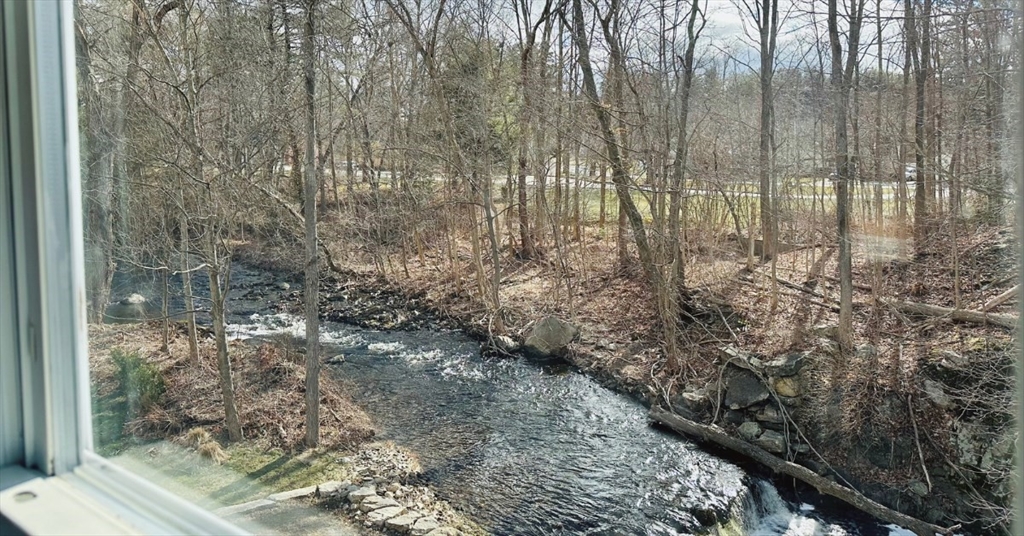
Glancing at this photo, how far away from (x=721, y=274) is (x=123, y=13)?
2.92m

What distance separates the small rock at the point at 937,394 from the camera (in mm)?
1880

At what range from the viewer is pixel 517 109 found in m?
4.52

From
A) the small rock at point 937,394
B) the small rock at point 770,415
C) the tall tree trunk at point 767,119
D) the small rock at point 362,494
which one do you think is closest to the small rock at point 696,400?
the small rock at point 770,415

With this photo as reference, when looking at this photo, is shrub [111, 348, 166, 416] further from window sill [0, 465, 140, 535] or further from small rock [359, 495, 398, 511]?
small rock [359, 495, 398, 511]

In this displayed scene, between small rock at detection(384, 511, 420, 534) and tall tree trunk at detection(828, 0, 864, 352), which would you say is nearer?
tall tree trunk at detection(828, 0, 864, 352)

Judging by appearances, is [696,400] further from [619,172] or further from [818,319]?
[619,172]

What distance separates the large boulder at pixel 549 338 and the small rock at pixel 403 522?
1899 mm

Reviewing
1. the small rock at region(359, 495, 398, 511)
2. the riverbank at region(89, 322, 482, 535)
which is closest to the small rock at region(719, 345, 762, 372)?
the riverbank at region(89, 322, 482, 535)

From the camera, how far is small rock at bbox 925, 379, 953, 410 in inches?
74.0

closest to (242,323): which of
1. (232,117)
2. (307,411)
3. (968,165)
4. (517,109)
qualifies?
(307,411)

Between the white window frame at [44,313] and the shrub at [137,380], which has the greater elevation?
the white window frame at [44,313]

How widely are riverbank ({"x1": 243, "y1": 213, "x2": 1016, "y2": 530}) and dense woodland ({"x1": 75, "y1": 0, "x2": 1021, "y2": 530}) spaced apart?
0.02m

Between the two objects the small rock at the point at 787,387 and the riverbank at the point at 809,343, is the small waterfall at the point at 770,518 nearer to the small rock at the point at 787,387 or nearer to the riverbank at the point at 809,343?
the riverbank at the point at 809,343

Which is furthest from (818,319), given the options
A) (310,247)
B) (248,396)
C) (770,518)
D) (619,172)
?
(248,396)
